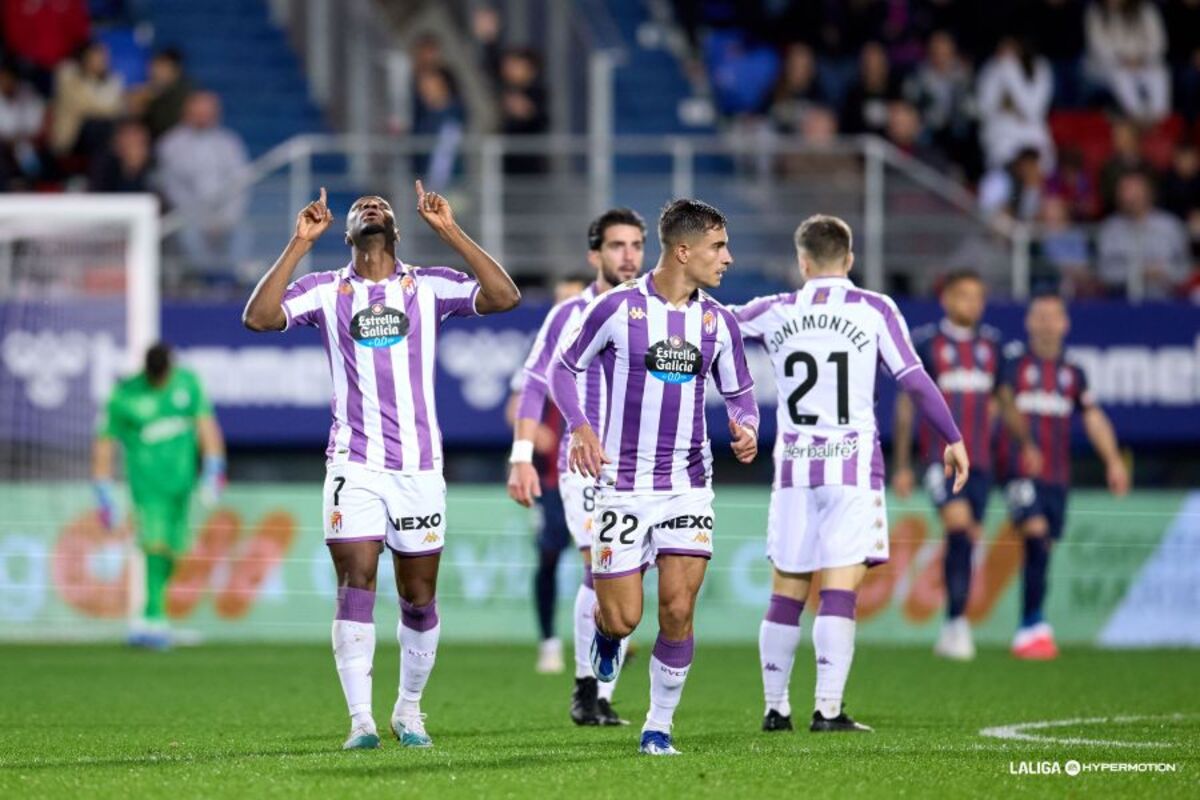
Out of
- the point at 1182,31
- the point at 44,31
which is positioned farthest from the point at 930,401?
the point at 1182,31

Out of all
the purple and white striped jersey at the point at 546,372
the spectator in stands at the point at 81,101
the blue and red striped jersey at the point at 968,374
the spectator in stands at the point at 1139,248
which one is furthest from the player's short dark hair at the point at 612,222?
the spectator in stands at the point at 81,101

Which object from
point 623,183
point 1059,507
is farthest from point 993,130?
point 1059,507

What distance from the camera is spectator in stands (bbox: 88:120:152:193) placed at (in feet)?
63.5

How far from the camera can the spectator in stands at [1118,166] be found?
20062 millimetres

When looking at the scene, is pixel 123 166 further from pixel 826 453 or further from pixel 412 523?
pixel 412 523

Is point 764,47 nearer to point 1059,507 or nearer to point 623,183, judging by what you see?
point 623,183

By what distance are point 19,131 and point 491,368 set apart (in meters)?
5.12

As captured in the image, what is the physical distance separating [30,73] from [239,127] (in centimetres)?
207

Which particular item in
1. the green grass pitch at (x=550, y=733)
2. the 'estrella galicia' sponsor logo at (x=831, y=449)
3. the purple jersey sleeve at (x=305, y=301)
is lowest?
the green grass pitch at (x=550, y=733)

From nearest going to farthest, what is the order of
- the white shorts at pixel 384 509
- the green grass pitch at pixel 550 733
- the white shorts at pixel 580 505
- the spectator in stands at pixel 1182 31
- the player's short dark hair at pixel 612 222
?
the green grass pitch at pixel 550 733, the white shorts at pixel 384 509, the player's short dark hair at pixel 612 222, the white shorts at pixel 580 505, the spectator in stands at pixel 1182 31

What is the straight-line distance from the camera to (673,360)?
29.7 ft

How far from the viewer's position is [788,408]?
33.9ft

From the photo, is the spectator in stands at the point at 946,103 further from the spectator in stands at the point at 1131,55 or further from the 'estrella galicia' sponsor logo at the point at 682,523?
the 'estrella galicia' sponsor logo at the point at 682,523

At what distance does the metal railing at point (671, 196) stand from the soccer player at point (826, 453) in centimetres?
832
